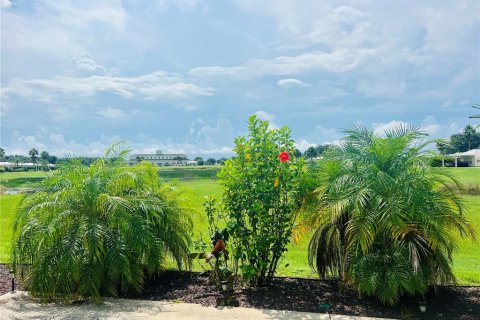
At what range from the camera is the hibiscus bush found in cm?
596

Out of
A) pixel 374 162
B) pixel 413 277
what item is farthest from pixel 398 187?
pixel 413 277

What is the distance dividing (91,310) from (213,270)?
65.8 inches

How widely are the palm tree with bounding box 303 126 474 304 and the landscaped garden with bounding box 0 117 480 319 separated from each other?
0.01 m

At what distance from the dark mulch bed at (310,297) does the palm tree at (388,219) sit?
7.9 inches

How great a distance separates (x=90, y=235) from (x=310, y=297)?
286 centimetres

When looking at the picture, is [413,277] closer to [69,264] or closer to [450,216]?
[450,216]

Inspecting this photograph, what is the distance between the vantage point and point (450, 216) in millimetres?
5348

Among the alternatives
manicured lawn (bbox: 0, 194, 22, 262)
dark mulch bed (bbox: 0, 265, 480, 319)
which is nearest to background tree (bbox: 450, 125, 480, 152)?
dark mulch bed (bbox: 0, 265, 480, 319)

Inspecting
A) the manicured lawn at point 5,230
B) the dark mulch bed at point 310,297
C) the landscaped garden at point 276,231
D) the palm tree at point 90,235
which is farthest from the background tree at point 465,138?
the manicured lawn at point 5,230

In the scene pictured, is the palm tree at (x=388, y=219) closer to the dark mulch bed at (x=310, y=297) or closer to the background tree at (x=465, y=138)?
the dark mulch bed at (x=310, y=297)

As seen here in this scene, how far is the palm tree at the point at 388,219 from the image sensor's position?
5.06 metres

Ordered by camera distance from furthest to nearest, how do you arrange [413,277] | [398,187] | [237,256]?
[237,256] → [398,187] → [413,277]

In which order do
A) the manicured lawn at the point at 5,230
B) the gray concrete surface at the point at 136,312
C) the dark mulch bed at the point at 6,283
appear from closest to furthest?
the gray concrete surface at the point at 136,312, the dark mulch bed at the point at 6,283, the manicured lawn at the point at 5,230

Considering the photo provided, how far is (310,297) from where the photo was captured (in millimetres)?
5648
